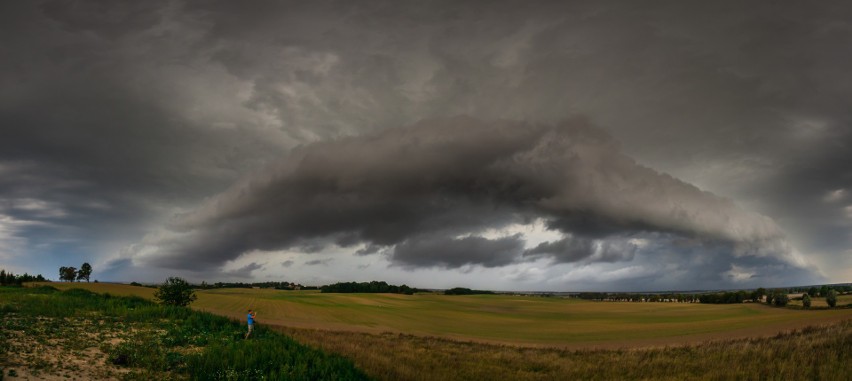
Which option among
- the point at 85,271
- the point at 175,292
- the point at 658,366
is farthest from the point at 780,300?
the point at 85,271

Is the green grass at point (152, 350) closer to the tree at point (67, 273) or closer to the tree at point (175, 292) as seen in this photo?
the tree at point (175, 292)

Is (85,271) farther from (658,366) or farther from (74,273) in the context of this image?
(658,366)

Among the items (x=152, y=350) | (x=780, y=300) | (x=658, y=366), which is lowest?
(x=780, y=300)

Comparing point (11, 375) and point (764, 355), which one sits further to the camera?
point (764, 355)

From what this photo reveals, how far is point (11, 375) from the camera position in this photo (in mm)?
13141

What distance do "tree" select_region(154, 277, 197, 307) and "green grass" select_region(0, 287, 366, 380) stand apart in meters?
33.4

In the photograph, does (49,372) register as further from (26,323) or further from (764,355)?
(764,355)

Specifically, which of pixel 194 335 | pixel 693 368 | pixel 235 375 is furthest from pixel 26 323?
pixel 693 368

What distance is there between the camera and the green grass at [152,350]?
15.4 meters

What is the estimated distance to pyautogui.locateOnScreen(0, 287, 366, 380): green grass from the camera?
1545cm

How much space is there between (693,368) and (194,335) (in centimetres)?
2745

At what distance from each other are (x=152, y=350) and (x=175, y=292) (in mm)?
47734

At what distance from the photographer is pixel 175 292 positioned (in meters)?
59.4

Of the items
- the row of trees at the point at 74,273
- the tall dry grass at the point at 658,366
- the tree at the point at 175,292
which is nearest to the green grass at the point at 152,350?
the tall dry grass at the point at 658,366
